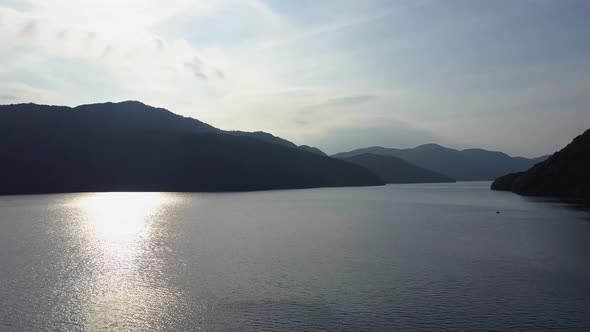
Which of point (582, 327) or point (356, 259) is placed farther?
point (356, 259)

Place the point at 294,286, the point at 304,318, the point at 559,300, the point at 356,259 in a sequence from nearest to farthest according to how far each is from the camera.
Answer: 1. the point at 304,318
2. the point at 559,300
3. the point at 294,286
4. the point at 356,259

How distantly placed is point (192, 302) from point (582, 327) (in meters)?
33.0

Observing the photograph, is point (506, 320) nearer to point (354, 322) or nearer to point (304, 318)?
point (354, 322)

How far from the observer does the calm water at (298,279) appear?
36000mm

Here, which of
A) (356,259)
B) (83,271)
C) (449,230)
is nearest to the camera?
(83,271)

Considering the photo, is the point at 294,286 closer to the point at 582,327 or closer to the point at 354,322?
the point at 354,322

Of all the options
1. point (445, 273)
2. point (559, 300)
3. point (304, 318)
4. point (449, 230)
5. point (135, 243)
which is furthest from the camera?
point (449, 230)

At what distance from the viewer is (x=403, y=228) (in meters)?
98.8

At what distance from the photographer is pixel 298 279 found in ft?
162

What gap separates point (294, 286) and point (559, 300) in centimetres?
2542

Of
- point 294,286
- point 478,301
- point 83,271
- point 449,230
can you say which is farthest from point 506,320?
point 449,230

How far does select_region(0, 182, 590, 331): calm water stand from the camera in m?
36.0

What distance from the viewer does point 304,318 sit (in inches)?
1410

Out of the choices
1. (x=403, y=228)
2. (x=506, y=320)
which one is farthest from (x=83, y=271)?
(x=403, y=228)
